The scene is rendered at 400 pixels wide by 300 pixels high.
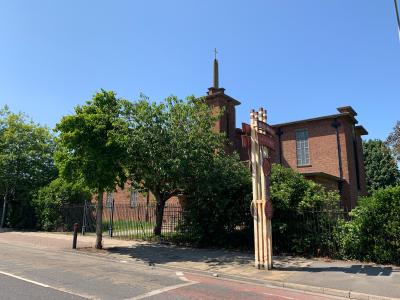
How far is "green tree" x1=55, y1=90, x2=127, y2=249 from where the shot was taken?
14641 millimetres

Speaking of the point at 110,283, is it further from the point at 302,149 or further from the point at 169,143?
→ the point at 302,149

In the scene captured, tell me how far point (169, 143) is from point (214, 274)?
6.50 m

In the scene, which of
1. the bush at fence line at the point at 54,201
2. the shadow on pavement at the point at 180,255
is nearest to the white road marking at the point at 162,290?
the shadow on pavement at the point at 180,255

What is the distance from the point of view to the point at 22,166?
27.2 m

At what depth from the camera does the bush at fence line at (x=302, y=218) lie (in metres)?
13.3

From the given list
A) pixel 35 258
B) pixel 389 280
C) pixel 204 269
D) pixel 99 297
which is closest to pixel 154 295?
pixel 99 297

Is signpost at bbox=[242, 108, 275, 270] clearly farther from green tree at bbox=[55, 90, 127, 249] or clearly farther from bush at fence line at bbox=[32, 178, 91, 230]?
bush at fence line at bbox=[32, 178, 91, 230]

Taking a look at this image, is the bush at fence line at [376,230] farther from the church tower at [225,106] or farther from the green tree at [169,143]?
the church tower at [225,106]

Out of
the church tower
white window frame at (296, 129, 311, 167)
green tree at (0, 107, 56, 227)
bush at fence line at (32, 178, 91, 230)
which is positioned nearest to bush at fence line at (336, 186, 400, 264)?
bush at fence line at (32, 178, 91, 230)

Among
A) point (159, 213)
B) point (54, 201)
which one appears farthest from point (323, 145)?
point (54, 201)

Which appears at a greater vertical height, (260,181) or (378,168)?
(378,168)

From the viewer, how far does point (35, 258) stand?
12.7 m

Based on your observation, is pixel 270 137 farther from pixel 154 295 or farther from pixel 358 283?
pixel 154 295

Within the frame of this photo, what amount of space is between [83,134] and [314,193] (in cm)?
922
